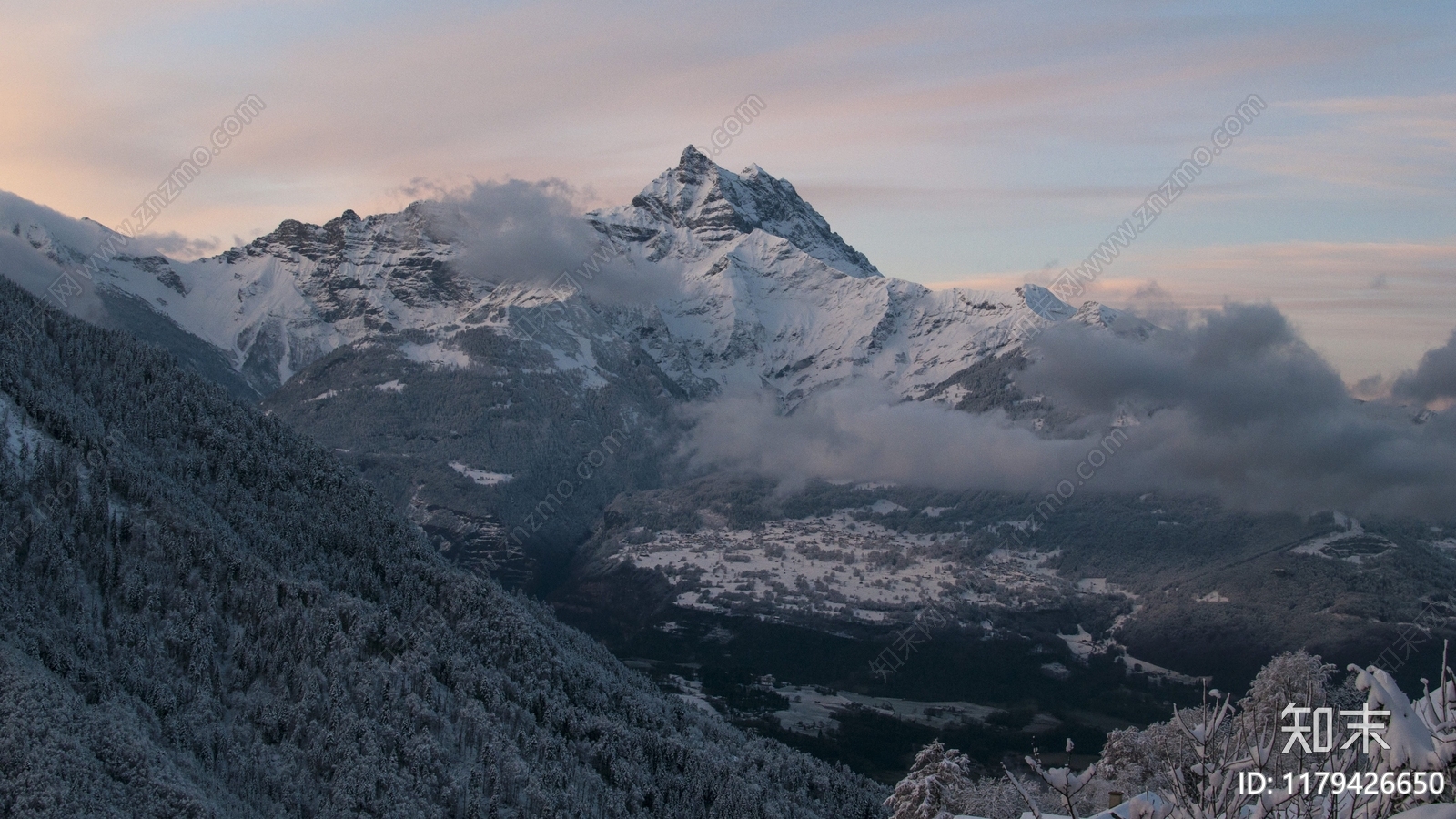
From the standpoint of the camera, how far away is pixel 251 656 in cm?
10206

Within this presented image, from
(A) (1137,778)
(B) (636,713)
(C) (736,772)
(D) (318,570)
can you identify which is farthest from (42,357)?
(A) (1137,778)

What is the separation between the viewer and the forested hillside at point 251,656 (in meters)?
83.6

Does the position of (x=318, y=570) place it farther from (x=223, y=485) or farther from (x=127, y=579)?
(x=127, y=579)

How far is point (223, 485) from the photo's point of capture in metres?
134

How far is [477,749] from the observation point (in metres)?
107

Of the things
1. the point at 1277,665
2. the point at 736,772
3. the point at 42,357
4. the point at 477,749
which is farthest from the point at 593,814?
the point at 42,357

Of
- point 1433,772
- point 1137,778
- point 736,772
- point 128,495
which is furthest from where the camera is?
Result: point 736,772

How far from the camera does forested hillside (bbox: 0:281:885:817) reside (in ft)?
274

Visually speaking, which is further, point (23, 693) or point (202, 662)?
point (202, 662)

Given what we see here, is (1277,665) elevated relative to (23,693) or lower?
elevated

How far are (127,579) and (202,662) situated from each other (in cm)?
1203

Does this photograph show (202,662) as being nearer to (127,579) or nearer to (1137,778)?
(127,579)

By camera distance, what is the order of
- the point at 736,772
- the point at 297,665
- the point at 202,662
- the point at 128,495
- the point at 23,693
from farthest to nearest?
the point at 736,772
the point at 128,495
the point at 297,665
the point at 202,662
the point at 23,693

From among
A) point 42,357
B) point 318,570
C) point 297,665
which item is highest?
point 42,357
